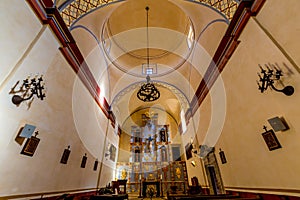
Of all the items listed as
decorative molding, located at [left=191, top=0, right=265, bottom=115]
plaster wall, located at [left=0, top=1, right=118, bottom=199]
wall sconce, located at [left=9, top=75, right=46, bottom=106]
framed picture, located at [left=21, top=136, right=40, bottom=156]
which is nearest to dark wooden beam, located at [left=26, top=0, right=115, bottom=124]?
plaster wall, located at [left=0, top=1, right=118, bottom=199]

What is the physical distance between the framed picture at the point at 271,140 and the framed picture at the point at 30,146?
4.79 metres

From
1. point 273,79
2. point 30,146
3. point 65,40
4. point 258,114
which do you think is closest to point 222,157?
point 258,114

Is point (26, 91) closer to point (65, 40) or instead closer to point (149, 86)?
point (65, 40)

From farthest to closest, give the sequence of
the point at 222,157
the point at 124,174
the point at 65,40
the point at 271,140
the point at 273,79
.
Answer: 1. the point at 124,174
2. the point at 222,157
3. the point at 65,40
4. the point at 271,140
5. the point at 273,79

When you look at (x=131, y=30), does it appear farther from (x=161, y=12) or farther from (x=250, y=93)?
(x=250, y=93)

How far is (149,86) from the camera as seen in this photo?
7.25 m

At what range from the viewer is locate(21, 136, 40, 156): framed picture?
116 inches

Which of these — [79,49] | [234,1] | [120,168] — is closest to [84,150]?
[79,49]

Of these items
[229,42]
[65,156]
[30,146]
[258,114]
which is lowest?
[30,146]

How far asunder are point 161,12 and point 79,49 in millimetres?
4083

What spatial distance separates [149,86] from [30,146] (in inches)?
200

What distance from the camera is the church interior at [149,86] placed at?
2682mm

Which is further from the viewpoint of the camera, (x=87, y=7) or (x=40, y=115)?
(x=87, y=7)

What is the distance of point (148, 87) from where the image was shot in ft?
23.6
